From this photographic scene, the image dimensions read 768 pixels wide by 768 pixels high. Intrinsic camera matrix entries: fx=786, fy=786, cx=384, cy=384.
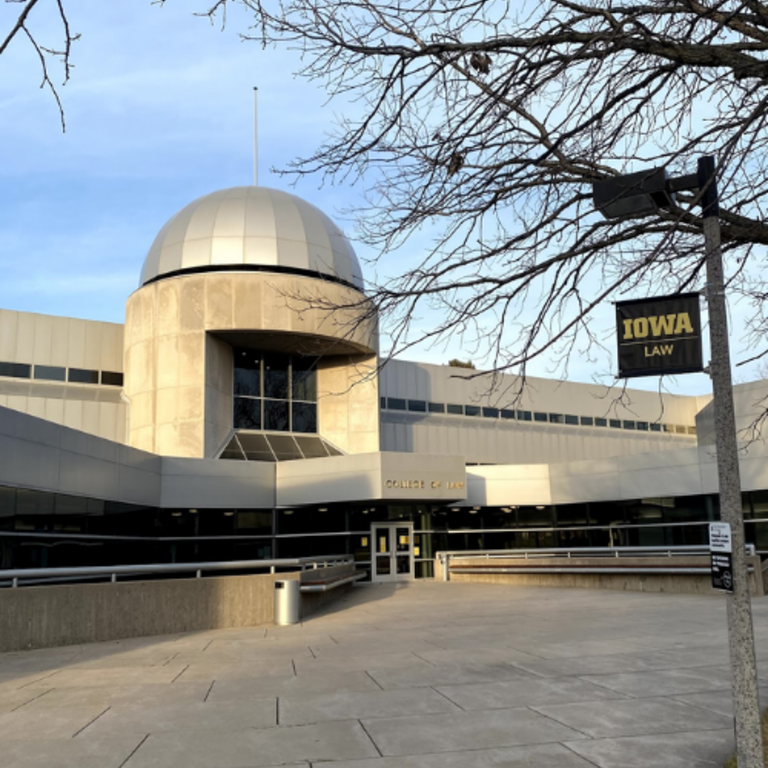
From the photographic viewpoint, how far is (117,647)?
12664mm

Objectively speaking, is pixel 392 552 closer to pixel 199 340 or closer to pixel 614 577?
pixel 614 577

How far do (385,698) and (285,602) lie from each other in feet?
25.6

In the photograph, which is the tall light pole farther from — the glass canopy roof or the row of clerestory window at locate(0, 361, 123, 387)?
the row of clerestory window at locate(0, 361, 123, 387)

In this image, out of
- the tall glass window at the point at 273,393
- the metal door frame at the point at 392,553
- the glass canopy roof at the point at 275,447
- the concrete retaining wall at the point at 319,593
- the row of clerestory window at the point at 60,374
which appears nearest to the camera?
the concrete retaining wall at the point at 319,593

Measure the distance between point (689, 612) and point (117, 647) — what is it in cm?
1105

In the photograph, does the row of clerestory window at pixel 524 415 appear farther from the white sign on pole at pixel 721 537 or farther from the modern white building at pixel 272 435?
the white sign on pole at pixel 721 537

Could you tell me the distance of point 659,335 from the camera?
615 centimetres

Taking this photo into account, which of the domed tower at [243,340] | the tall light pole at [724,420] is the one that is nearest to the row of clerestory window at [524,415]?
the domed tower at [243,340]

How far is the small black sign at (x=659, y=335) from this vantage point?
6004 mm

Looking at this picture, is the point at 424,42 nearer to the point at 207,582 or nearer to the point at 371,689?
the point at 371,689

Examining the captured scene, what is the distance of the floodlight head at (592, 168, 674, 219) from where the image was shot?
6035 mm

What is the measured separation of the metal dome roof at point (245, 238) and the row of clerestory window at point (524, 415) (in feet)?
28.1

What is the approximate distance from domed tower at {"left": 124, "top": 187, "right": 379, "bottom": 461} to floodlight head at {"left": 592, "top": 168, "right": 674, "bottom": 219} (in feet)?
67.0

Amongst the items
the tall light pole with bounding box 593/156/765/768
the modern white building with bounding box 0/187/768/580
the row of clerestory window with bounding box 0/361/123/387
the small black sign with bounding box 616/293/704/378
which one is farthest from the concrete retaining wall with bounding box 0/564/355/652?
the row of clerestory window with bounding box 0/361/123/387
